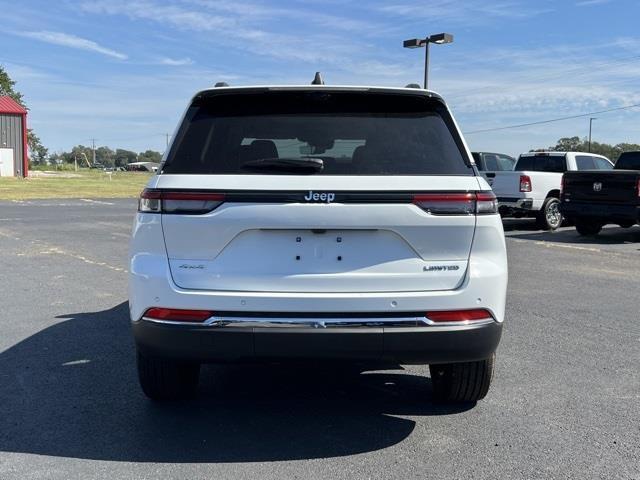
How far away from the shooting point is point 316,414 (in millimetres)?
3986

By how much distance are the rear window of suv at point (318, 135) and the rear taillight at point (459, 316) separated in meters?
0.72

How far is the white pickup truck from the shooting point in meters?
16.1

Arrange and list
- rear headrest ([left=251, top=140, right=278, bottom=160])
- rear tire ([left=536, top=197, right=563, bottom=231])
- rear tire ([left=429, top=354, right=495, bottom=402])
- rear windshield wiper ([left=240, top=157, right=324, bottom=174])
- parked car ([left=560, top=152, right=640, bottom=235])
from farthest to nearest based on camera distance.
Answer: rear tire ([left=536, top=197, right=563, bottom=231])
parked car ([left=560, top=152, right=640, bottom=235])
rear tire ([left=429, top=354, right=495, bottom=402])
rear headrest ([left=251, top=140, right=278, bottom=160])
rear windshield wiper ([left=240, top=157, right=324, bottom=174])

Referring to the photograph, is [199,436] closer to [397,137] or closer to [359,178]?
[359,178]

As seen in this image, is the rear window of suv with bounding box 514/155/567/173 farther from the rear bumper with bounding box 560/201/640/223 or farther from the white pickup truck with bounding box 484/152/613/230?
the rear bumper with bounding box 560/201/640/223

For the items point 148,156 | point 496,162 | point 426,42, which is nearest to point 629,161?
point 496,162

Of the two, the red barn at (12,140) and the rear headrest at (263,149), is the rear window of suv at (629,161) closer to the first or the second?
the rear headrest at (263,149)

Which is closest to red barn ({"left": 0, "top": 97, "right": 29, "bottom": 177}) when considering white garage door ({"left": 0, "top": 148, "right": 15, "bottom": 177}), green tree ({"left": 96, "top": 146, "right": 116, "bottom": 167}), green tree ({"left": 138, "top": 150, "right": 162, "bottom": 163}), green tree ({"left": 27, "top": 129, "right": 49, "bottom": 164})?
white garage door ({"left": 0, "top": 148, "right": 15, "bottom": 177})

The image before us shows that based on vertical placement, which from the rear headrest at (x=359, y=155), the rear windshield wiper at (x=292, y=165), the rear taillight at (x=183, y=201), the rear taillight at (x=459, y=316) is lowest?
the rear taillight at (x=459, y=316)

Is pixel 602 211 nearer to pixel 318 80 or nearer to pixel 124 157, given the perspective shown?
pixel 318 80

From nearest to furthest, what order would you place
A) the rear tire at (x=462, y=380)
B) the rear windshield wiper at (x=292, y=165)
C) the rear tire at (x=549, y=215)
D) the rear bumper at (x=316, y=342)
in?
the rear bumper at (x=316, y=342) < the rear windshield wiper at (x=292, y=165) < the rear tire at (x=462, y=380) < the rear tire at (x=549, y=215)

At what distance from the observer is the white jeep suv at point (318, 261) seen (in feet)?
10.6

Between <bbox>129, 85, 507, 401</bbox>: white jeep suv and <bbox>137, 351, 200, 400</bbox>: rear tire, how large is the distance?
0.45 m

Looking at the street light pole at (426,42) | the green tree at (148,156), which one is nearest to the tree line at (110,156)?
the green tree at (148,156)
